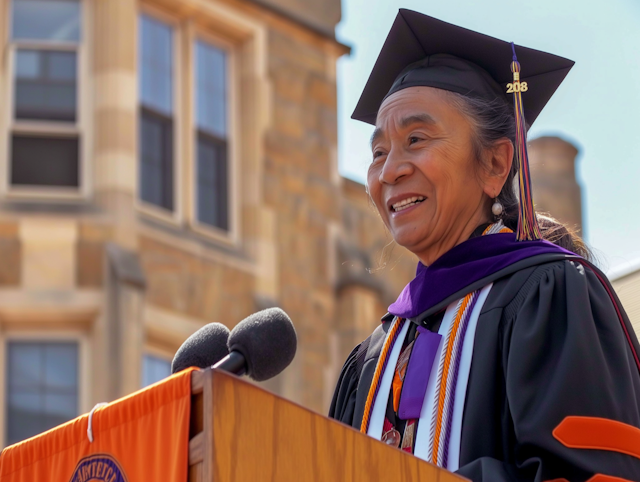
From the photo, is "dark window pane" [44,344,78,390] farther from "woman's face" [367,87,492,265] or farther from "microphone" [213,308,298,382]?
"microphone" [213,308,298,382]

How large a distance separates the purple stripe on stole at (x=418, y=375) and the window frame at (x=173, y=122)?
7708 mm

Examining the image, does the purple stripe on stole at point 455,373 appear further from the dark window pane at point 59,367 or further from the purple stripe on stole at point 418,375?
the dark window pane at point 59,367

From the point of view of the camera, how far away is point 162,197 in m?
11.2

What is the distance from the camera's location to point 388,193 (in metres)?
3.63

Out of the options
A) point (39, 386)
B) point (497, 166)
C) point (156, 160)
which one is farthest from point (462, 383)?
point (156, 160)

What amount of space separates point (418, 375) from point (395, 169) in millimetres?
611

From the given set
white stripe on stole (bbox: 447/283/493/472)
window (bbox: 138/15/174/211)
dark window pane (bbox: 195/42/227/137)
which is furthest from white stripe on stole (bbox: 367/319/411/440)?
dark window pane (bbox: 195/42/227/137)

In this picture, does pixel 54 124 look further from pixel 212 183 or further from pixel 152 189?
pixel 212 183

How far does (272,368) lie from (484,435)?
2.08 ft

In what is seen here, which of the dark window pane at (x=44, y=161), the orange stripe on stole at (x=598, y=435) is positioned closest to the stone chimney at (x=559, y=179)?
the dark window pane at (x=44, y=161)

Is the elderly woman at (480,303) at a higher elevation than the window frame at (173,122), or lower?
lower

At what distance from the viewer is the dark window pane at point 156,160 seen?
11172 mm

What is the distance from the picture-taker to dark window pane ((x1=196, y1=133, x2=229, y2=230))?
458 inches

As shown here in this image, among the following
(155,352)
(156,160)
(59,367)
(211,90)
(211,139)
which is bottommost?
(59,367)
